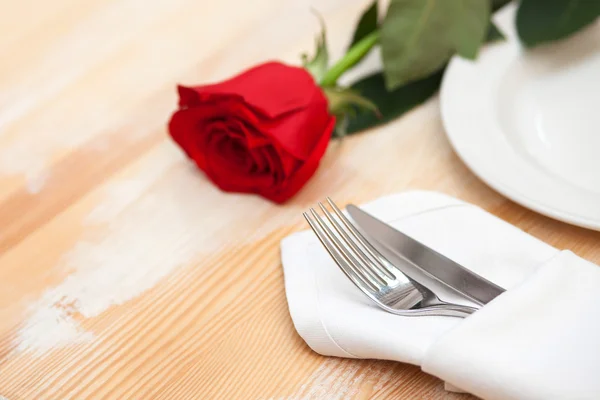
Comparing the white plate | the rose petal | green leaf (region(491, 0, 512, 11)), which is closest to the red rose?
Result: the rose petal

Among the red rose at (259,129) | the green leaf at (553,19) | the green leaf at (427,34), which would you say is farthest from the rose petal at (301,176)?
the green leaf at (553,19)

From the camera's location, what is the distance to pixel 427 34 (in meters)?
0.52

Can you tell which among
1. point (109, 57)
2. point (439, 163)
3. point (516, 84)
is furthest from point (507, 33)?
point (109, 57)

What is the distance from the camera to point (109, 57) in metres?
0.62

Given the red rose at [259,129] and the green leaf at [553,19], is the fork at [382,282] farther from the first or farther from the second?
the green leaf at [553,19]

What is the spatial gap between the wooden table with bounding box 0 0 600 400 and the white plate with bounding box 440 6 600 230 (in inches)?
1.1

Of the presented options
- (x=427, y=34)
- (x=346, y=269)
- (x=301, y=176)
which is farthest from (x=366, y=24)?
(x=346, y=269)

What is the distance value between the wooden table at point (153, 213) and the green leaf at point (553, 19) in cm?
11

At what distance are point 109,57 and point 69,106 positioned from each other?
0.25 feet

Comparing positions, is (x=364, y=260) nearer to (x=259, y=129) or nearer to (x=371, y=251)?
(x=371, y=251)

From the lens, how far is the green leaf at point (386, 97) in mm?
524

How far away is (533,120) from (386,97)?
12 centimetres

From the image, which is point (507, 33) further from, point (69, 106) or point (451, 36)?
point (69, 106)

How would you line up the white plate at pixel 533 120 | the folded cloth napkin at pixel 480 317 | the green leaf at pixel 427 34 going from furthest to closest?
the green leaf at pixel 427 34, the white plate at pixel 533 120, the folded cloth napkin at pixel 480 317
